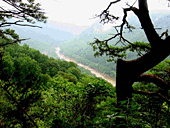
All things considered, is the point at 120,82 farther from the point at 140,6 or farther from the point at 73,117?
the point at 140,6

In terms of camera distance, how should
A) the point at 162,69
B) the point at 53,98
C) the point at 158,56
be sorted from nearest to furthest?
the point at 158,56 < the point at 162,69 < the point at 53,98

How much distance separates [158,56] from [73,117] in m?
1.93

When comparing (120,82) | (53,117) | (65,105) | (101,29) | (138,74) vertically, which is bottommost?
(53,117)

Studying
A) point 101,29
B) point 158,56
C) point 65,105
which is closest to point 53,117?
point 65,105

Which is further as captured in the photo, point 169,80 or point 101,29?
point 101,29

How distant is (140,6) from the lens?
189cm

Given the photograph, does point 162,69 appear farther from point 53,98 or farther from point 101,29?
point 101,29

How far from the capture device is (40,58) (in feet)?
78.2

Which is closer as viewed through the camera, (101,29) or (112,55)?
(112,55)

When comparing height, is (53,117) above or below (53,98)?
below

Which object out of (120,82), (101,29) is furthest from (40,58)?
(101,29)

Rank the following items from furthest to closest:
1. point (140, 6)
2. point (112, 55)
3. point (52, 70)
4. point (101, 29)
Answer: point (101, 29)
point (52, 70)
point (112, 55)
point (140, 6)

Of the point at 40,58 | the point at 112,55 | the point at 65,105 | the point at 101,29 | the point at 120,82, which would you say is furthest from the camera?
the point at 101,29

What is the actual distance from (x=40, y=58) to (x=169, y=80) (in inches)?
978
